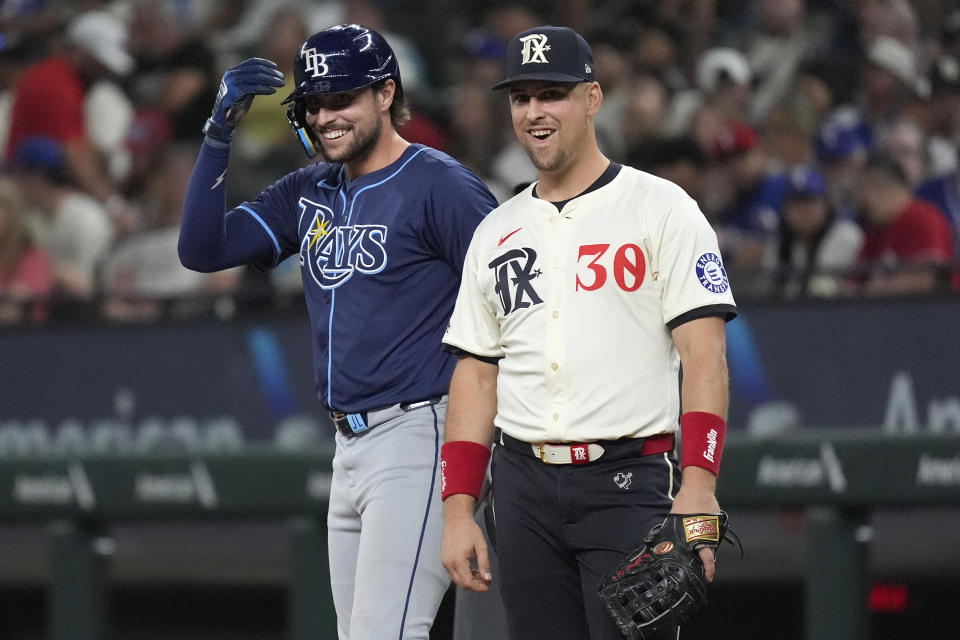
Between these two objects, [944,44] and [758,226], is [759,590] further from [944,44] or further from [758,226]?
[944,44]

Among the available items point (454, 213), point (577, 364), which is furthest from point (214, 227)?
point (577, 364)

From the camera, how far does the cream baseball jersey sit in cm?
293

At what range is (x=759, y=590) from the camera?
562 cm

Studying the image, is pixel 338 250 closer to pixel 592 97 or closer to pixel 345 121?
pixel 345 121

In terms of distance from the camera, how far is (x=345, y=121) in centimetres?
339

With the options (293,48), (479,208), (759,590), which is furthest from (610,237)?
(293,48)

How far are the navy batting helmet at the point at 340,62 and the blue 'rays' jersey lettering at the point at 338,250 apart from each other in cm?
30

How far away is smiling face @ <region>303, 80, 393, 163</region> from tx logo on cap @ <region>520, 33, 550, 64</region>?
52 cm

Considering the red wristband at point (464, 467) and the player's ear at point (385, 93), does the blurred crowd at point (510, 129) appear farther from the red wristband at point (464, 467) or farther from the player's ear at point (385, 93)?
the red wristband at point (464, 467)

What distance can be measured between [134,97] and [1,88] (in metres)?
1.01

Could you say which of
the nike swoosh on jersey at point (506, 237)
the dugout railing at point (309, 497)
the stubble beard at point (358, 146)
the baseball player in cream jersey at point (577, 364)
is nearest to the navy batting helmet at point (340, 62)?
the stubble beard at point (358, 146)

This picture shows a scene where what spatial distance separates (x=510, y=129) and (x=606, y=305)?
15.4 ft

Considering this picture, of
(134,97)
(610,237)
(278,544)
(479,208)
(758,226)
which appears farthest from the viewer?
(134,97)

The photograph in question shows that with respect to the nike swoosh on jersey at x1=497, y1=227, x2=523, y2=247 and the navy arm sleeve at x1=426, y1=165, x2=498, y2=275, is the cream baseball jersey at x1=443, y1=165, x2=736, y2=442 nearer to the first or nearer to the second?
the nike swoosh on jersey at x1=497, y1=227, x2=523, y2=247
